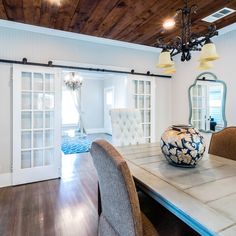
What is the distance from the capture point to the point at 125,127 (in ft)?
→ 8.74

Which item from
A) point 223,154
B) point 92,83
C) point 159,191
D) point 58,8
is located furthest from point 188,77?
point 92,83

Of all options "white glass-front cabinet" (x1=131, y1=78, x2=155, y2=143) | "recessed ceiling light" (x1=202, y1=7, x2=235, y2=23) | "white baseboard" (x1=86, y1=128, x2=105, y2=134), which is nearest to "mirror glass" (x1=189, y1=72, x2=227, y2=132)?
"white glass-front cabinet" (x1=131, y1=78, x2=155, y2=143)

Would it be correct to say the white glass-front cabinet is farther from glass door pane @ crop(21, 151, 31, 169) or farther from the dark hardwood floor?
glass door pane @ crop(21, 151, 31, 169)

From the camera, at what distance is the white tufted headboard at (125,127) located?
102 inches

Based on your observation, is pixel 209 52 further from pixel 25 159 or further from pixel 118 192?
pixel 25 159

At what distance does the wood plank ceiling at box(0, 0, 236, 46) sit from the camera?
2.18m

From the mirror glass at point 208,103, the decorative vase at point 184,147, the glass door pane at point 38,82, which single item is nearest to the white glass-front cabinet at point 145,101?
the mirror glass at point 208,103

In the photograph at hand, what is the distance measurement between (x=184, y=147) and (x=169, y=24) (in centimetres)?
212

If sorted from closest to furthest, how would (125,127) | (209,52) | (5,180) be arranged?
(209,52) → (125,127) → (5,180)

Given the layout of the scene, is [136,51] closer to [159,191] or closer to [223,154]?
[223,154]

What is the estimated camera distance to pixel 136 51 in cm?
390

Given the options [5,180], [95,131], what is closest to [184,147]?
[5,180]

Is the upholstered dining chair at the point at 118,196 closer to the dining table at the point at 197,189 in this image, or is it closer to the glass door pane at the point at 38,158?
the dining table at the point at 197,189

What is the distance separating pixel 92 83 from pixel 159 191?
291 inches
